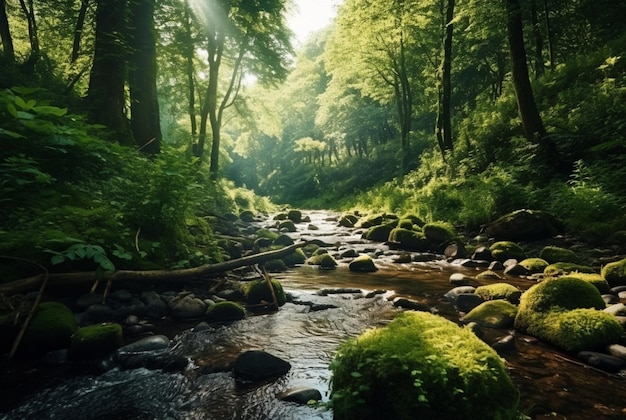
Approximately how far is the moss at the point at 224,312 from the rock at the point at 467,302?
3499mm

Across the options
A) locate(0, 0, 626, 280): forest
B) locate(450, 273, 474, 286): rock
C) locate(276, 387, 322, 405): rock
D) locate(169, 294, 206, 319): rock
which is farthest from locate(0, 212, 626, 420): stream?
locate(450, 273, 474, 286): rock

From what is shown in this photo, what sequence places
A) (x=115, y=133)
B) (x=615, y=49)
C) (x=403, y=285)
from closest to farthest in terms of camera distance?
(x=403, y=285) < (x=115, y=133) < (x=615, y=49)

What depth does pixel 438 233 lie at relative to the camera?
11.8 m

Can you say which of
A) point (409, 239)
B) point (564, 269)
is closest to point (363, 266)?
point (409, 239)

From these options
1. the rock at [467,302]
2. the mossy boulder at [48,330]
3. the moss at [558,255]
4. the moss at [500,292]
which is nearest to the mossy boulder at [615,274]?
the moss at [558,255]

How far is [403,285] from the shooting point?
7.70 meters

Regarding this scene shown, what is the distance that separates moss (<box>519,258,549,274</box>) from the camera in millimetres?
7852

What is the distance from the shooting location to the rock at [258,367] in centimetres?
371

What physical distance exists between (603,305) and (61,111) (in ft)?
25.8

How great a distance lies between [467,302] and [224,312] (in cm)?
387

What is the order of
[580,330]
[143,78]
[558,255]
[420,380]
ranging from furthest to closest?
[143,78], [558,255], [580,330], [420,380]

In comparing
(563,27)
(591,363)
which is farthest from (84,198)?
(563,27)

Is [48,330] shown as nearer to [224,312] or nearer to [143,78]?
[224,312]

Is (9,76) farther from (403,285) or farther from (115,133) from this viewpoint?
(403,285)
